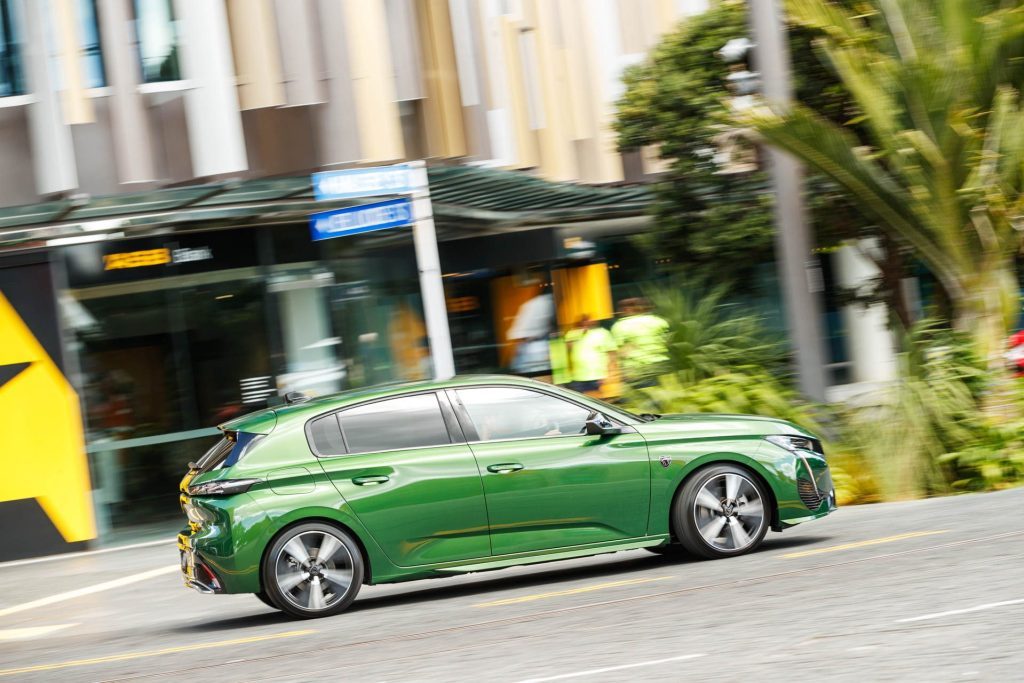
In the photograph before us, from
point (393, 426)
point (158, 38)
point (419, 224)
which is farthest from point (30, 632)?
point (158, 38)

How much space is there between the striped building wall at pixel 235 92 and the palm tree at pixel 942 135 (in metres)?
4.95

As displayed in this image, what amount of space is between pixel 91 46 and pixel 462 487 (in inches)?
374

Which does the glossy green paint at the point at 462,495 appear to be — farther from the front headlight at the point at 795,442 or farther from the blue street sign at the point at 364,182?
the blue street sign at the point at 364,182

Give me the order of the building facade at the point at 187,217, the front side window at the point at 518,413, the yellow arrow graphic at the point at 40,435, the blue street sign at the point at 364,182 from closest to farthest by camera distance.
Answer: the front side window at the point at 518,413
the blue street sign at the point at 364,182
the building facade at the point at 187,217
the yellow arrow graphic at the point at 40,435

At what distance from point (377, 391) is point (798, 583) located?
3.06 m

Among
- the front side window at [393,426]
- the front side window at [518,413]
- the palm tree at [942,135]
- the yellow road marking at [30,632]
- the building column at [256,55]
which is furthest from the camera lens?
the building column at [256,55]

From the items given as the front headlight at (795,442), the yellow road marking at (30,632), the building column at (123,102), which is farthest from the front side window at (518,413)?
the building column at (123,102)

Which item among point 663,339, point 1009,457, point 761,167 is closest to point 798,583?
point 1009,457

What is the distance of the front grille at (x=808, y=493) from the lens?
934 cm

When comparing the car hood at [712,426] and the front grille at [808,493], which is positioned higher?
the car hood at [712,426]

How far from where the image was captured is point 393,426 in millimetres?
9102

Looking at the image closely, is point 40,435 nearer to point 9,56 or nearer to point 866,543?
point 9,56

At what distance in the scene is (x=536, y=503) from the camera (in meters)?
8.94

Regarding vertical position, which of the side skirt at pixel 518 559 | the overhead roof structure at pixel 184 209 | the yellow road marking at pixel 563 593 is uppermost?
the overhead roof structure at pixel 184 209
